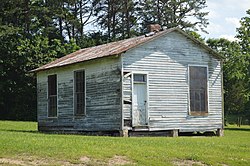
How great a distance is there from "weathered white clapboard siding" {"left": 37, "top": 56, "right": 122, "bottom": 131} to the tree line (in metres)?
16.9

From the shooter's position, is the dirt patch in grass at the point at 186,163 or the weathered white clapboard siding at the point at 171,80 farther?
the weathered white clapboard siding at the point at 171,80

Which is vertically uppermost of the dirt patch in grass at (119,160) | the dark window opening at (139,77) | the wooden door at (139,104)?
the dark window opening at (139,77)

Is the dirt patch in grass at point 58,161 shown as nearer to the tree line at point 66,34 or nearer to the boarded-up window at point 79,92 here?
the boarded-up window at point 79,92

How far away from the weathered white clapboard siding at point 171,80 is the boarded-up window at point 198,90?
292mm

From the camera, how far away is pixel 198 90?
27.5m

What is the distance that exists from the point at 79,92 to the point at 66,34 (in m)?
32.7

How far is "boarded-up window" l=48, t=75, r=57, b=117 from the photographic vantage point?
1187 inches

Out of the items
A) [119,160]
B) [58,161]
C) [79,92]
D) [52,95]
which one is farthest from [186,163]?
[52,95]

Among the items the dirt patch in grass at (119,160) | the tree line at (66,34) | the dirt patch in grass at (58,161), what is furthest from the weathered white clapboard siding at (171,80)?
A: the tree line at (66,34)

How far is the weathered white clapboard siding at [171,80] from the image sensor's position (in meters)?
25.4

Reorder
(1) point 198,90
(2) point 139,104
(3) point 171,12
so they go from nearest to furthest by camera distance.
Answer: (2) point 139,104 < (1) point 198,90 < (3) point 171,12

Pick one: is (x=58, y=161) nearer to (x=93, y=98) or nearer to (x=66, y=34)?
(x=93, y=98)

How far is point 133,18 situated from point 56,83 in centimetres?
3194

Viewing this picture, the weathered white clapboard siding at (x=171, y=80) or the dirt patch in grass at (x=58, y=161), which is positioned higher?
the weathered white clapboard siding at (x=171, y=80)
